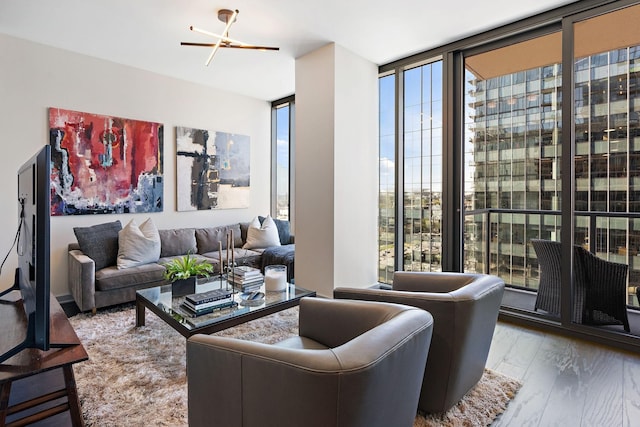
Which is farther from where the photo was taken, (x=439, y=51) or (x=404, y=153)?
(x=404, y=153)

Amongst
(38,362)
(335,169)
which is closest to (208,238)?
(335,169)

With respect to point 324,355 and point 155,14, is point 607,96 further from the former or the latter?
point 155,14

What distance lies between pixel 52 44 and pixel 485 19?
4.18m

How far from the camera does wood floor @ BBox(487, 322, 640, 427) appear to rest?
71.2 inches

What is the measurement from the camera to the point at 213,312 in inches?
90.4

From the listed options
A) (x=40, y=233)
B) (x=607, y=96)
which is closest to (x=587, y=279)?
(x=607, y=96)

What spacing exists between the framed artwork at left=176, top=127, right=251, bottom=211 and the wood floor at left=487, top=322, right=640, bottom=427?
12.4 ft

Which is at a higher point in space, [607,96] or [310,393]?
[607,96]

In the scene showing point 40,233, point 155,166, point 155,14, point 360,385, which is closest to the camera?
point 360,385

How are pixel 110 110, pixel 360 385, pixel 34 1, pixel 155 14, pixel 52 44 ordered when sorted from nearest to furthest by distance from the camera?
pixel 360 385 → pixel 34 1 → pixel 155 14 → pixel 52 44 → pixel 110 110

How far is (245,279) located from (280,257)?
1487 mm

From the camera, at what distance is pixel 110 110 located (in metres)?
3.94

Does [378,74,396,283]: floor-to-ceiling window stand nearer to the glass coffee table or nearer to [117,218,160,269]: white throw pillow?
the glass coffee table

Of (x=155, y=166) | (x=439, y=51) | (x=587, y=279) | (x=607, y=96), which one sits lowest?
(x=587, y=279)
